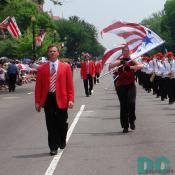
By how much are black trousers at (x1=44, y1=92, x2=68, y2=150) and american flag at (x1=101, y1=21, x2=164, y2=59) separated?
4.34 m

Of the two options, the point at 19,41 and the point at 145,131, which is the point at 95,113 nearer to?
the point at 145,131

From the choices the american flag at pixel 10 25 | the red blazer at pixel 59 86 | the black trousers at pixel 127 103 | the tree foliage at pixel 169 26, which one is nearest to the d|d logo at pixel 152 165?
the red blazer at pixel 59 86

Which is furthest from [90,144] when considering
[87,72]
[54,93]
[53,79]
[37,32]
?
[37,32]

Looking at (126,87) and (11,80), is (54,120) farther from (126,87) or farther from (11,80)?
(11,80)

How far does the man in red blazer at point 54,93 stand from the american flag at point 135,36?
13.9 feet

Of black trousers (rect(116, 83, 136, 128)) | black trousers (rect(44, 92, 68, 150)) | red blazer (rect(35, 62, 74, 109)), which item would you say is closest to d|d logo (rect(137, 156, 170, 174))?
black trousers (rect(44, 92, 68, 150))

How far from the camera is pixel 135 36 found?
54.2ft

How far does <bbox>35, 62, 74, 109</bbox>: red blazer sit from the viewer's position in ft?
37.8

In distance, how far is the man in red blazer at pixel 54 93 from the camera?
37.8ft

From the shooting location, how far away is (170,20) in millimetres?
138125

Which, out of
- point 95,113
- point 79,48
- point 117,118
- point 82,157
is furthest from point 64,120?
point 79,48

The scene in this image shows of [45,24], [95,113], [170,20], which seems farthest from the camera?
[170,20]

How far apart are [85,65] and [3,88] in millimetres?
11731

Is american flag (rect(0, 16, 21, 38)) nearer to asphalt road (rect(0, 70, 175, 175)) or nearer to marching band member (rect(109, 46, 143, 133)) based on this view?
asphalt road (rect(0, 70, 175, 175))
